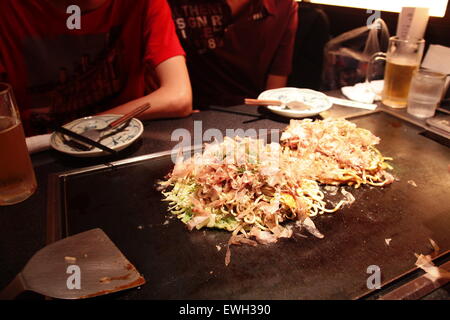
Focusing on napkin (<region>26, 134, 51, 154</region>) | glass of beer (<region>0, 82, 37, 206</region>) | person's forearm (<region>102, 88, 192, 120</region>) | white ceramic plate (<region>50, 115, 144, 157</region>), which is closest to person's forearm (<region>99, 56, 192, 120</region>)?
person's forearm (<region>102, 88, 192, 120</region>)

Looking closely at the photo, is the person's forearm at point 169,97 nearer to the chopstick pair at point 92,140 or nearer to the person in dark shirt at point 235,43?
the chopstick pair at point 92,140

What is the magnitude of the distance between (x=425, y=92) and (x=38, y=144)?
2444 millimetres

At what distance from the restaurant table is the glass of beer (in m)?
0.05

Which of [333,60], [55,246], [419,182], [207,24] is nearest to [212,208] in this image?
[55,246]

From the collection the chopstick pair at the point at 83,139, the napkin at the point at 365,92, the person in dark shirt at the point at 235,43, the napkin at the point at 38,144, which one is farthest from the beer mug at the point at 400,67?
the napkin at the point at 38,144

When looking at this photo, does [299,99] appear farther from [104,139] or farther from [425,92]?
[104,139]

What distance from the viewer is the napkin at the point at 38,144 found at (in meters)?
1.72

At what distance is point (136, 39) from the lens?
2594 mm

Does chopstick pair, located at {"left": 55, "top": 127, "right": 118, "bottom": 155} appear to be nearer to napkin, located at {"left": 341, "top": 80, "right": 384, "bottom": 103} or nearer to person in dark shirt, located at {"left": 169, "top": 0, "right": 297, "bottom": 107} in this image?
person in dark shirt, located at {"left": 169, "top": 0, "right": 297, "bottom": 107}

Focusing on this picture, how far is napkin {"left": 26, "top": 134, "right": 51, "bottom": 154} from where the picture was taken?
1717mm

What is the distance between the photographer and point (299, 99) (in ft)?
7.72

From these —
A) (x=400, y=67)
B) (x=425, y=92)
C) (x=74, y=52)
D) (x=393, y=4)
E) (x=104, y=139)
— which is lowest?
(x=104, y=139)

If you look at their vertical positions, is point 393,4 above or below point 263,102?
above

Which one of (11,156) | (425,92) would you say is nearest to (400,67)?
(425,92)
